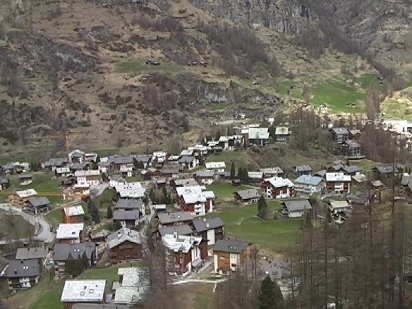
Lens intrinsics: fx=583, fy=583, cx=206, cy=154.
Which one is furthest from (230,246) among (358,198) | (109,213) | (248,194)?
(248,194)

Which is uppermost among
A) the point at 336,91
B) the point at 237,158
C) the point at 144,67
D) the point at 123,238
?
the point at 144,67

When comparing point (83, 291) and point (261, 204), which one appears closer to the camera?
point (83, 291)

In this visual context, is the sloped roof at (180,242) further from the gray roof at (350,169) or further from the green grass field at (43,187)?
the gray roof at (350,169)

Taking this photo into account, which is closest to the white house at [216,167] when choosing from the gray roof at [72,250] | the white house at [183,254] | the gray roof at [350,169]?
the gray roof at [350,169]

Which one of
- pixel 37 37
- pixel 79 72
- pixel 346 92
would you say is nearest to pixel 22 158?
pixel 79 72

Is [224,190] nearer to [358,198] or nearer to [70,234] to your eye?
[358,198]

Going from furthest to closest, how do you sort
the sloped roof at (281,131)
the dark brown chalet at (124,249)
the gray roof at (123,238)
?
the sloped roof at (281,131) → the dark brown chalet at (124,249) → the gray roof at (123,238)

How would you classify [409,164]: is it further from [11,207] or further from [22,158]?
[22,158]
